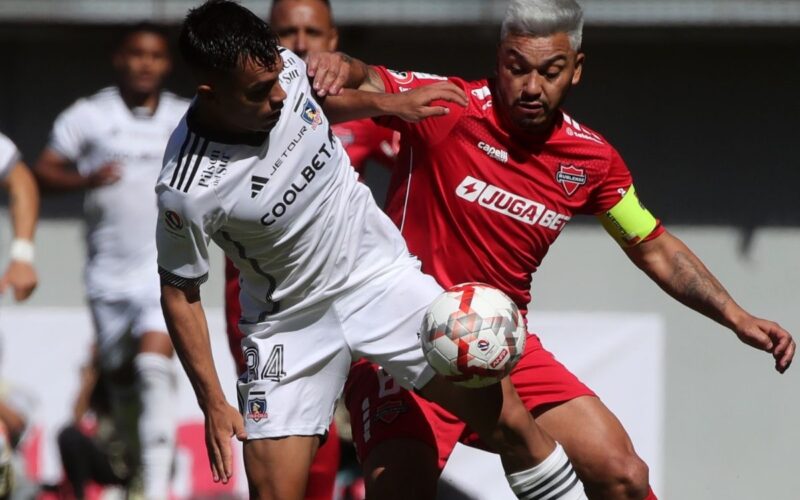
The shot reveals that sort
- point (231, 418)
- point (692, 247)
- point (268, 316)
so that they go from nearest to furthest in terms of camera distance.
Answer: point (231, 418) < point (268, 316) < point (692, 247)

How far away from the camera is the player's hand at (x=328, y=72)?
4777mm

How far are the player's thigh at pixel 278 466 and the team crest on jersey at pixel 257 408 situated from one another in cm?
8

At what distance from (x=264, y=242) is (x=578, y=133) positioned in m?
1.28

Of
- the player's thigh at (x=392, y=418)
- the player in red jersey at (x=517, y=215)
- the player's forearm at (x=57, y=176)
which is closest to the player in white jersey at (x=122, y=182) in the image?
the player's forearm at (x=57, y=176)

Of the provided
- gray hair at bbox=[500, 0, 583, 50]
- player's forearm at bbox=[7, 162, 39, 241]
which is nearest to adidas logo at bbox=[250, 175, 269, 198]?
gray hair at bbox=[500, 0, 583, 50]

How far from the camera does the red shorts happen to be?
5.07 metres

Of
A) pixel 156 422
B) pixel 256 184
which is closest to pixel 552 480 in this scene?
pixel 256 184

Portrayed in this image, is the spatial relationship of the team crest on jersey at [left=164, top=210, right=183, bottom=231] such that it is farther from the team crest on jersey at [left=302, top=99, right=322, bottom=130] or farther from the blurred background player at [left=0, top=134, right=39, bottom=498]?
the blurred background player at [left=0, top=134, right=39, bottom=498]

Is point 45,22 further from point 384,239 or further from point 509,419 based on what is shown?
point 509,419

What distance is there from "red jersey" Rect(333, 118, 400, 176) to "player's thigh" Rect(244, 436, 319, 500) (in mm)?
Result: 1559

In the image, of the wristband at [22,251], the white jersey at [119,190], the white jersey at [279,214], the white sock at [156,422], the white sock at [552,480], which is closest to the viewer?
the white jersey at [279,214]

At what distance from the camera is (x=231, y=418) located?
4.54 m

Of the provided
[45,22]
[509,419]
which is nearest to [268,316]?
[509,419]

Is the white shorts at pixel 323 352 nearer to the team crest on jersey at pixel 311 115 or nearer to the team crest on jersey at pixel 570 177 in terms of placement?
the team crest on jersey at pixel 311 115
